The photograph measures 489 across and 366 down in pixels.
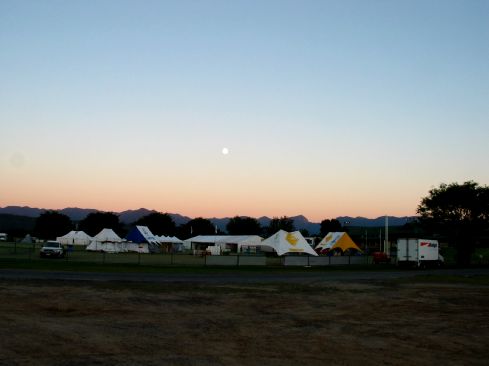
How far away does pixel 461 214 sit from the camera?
5862 centimetres

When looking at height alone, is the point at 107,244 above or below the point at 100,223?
below

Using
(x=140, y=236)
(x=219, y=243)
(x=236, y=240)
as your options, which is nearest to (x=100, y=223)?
(x=219, y=243)

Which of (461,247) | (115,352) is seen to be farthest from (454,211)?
(115,352)

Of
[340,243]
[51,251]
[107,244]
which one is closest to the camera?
[51,251]

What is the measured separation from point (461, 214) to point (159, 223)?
14132 centimetres

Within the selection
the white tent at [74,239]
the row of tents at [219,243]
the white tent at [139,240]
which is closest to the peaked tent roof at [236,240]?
the row of tents at [219,243]

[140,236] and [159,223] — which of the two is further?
[159,223]

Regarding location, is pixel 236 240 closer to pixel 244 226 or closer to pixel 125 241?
pixel 125 241

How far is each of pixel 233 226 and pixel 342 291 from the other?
167 m

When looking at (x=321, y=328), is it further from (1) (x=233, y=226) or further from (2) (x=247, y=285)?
(1) (x=233, y=226)

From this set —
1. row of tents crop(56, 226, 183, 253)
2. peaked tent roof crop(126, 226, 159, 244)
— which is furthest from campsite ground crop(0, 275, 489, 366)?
row of tents crop(56, 226, 183, 253)

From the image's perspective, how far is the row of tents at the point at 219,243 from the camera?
191ft

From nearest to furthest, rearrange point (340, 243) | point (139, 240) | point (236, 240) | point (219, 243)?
point (340, 243) < point (139, 240) < point (236, 240) < point (219, 243)

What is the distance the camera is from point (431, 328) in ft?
48.5
